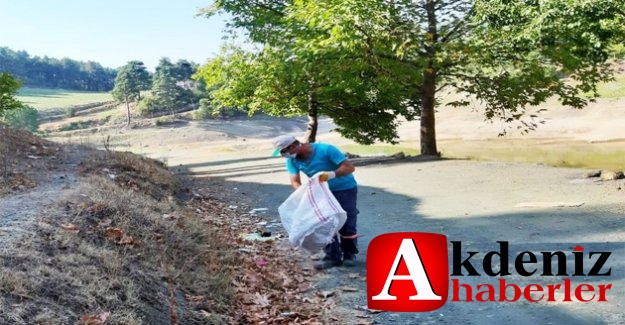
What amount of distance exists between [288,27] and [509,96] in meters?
7.52

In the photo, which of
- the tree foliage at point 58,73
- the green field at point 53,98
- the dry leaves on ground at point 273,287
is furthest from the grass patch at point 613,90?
the tree foliage at point 58,73

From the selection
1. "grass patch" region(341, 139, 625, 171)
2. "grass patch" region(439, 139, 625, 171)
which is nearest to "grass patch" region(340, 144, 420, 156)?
"grass patch" region(341, 139, 625, 171)

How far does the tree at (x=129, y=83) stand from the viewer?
273ft

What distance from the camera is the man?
6.07m

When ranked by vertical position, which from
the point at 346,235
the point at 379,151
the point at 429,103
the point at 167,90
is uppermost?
the point at 167,90

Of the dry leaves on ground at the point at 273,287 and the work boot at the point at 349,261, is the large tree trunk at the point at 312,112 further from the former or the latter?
the work boot at the point at 349,261

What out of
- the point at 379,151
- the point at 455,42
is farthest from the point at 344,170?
the point at 379,151

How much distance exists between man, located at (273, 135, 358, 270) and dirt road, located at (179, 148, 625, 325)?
0.23 metres

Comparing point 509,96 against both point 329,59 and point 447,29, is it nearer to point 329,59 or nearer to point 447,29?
point 447,29

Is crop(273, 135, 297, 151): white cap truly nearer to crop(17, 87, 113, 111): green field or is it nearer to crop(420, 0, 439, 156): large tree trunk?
crop(420, 0, 439, 156): large tree trunk

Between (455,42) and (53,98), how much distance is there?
103m

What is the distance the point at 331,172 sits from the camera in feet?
19.9

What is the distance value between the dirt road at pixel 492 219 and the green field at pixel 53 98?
8698cm

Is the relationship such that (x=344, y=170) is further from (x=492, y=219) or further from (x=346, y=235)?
(x=492, y=219)
